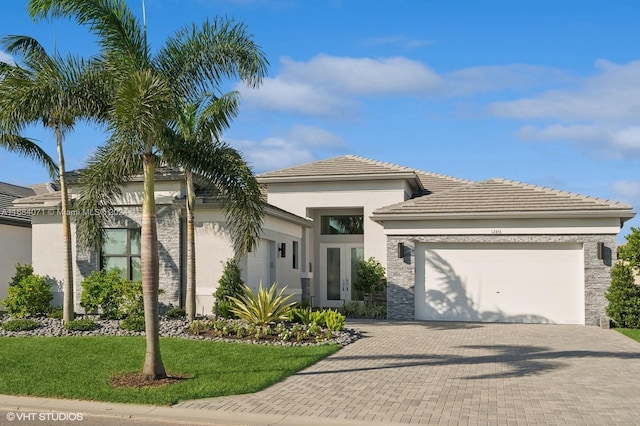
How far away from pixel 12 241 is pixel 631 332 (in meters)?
20.1

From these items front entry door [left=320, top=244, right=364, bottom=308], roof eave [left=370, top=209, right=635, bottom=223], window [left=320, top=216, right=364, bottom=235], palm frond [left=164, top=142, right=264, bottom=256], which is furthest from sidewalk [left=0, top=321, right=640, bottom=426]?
window [left=320, top=216, right=364, bottom=235]

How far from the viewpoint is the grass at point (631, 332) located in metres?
16.5

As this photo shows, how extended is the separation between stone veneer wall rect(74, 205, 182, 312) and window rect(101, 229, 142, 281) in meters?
0.21

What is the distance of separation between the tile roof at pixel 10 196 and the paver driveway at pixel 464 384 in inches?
563

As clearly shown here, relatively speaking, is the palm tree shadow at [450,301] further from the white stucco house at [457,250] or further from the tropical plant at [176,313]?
the tropical plant at [176,313]

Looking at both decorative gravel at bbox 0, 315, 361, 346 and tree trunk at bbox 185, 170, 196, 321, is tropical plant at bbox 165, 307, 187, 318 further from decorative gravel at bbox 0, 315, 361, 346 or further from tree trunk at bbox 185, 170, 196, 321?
tree trunk at bbox 185, 170, 196, 321

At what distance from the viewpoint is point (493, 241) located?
20.1 meters

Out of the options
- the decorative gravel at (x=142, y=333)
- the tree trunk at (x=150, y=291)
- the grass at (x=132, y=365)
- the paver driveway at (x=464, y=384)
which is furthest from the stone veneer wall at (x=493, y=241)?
the tree trunk at (x=150, y=291)

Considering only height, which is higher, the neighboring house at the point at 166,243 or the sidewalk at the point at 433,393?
the neighboring house at the point at 166,243

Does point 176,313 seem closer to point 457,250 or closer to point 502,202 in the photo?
point 457,250

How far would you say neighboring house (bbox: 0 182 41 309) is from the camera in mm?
23156

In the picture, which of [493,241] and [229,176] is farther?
[493,241]

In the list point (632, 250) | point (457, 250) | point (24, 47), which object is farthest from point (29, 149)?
point (632, 250)

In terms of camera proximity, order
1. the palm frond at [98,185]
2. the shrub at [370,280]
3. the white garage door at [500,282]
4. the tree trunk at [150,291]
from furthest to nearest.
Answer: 1. the shrub at [370,280]
2. the white garage door at [500,282]
3. the palm frond at [98,185]
4. the tree trunk at [150,291]
